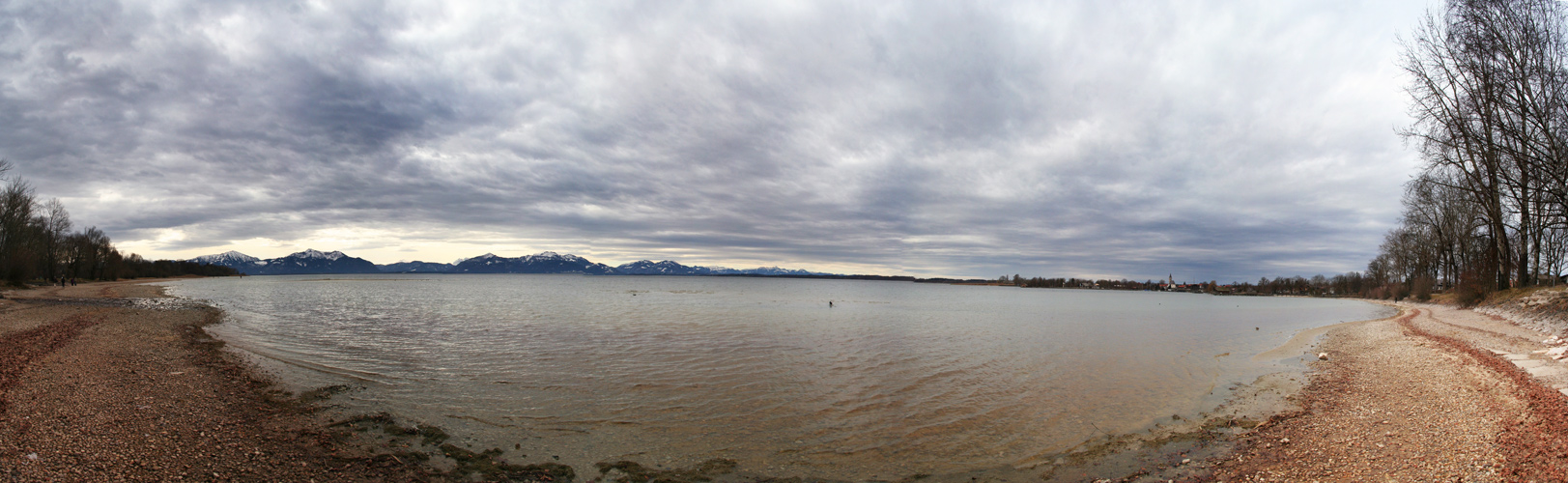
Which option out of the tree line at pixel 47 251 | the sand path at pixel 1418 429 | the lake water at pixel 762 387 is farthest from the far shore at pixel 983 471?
the tree line at pixel 47 251

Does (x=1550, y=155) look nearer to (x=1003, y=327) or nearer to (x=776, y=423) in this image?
(x=1003, y=327)

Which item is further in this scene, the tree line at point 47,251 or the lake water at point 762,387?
the tree line at point 47,251

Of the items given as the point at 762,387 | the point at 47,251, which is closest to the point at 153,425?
the point at 762,387

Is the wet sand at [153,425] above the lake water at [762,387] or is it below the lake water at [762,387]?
above

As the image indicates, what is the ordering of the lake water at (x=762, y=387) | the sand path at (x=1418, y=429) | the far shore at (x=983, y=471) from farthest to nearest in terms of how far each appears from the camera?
the lake water at (x=762, y=387) < the far shore at (x=983, y=471) < the sand path at (x=1418, y=429)

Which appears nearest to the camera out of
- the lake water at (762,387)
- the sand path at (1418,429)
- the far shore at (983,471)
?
the sand path at (1418,429)

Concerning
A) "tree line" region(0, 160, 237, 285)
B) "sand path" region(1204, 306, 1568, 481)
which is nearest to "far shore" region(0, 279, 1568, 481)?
"sand path" region(1204, 306, 1568, 481)

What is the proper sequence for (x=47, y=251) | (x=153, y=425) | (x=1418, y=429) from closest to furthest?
(x=153, y=425) < (x=1418, y=429) < (x=47, y=251)

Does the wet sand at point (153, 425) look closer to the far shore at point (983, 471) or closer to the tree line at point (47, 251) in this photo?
the far shore at point (983, 471)

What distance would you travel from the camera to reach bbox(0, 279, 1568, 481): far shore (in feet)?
19.8

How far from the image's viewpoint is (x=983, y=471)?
765 cm

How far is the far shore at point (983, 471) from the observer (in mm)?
6035

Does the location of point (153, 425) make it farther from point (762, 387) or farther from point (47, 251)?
point (47, 251)

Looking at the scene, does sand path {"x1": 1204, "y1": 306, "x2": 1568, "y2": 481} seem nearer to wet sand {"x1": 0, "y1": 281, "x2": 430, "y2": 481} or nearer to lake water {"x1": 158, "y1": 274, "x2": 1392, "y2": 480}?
lake water {"x1": 158, "y1": 274, "x2": 1392, "y2": 480}
